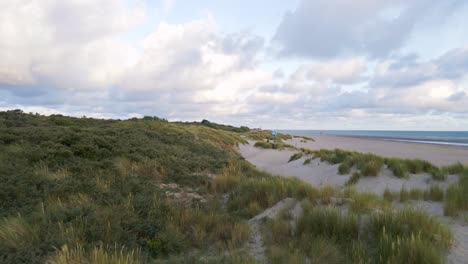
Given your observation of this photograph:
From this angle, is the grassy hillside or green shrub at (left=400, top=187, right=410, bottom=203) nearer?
the grassy hillside

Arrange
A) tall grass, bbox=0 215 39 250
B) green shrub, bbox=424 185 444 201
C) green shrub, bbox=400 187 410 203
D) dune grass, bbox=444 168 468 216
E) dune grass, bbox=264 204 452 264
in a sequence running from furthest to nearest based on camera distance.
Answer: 1. green shrub, bbox=400 187 410 203
2. green shrub, bbox=424 185 444 201
3. dune grass, bbox=444 168 468 216
4. tall grass, bbox=0 215 39 250
5. dune grass, bbox=264 204 452 264

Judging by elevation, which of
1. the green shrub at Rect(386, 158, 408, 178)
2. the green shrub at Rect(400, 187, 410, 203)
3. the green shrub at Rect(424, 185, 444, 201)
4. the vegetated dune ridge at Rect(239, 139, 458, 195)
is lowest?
the vegetated dune ridge at Rect(239, 139, 458, 195)

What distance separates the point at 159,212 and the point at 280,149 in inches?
996

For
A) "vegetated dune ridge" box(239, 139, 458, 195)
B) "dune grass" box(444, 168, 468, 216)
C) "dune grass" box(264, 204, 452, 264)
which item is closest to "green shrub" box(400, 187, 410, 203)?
"dune grass" box(444, 168, 468, 216)

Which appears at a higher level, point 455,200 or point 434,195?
point 455,200

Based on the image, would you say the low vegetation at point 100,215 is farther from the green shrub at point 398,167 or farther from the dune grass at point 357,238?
the green shrub at point 398,167

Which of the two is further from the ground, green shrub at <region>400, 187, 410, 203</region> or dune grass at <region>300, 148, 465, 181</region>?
dune grass at <region>300, 148, 465, 181</region>

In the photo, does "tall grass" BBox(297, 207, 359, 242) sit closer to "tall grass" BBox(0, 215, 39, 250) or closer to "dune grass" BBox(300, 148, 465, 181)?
"tall grass" BBox(0, 215, 39, 250)

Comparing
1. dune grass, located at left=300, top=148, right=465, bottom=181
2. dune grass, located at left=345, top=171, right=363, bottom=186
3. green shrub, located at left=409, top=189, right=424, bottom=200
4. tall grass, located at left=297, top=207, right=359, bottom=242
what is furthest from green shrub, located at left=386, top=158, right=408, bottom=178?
tall grass, located at left=297, top=207, right=359, bottom=242

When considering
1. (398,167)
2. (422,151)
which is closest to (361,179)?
(398,167)

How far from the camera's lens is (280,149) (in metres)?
29.8

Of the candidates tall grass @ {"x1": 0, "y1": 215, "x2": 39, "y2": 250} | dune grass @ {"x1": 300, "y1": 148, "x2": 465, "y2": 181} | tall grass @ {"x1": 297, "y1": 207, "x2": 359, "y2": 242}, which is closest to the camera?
tall grass @ {"x1": 0, "y1": 215, "x2": 39, "y2": 250}

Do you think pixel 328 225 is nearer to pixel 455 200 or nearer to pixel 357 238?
pixel 357 238

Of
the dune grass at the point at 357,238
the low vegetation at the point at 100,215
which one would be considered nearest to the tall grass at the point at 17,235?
the low vegetation at the point at 100,215
